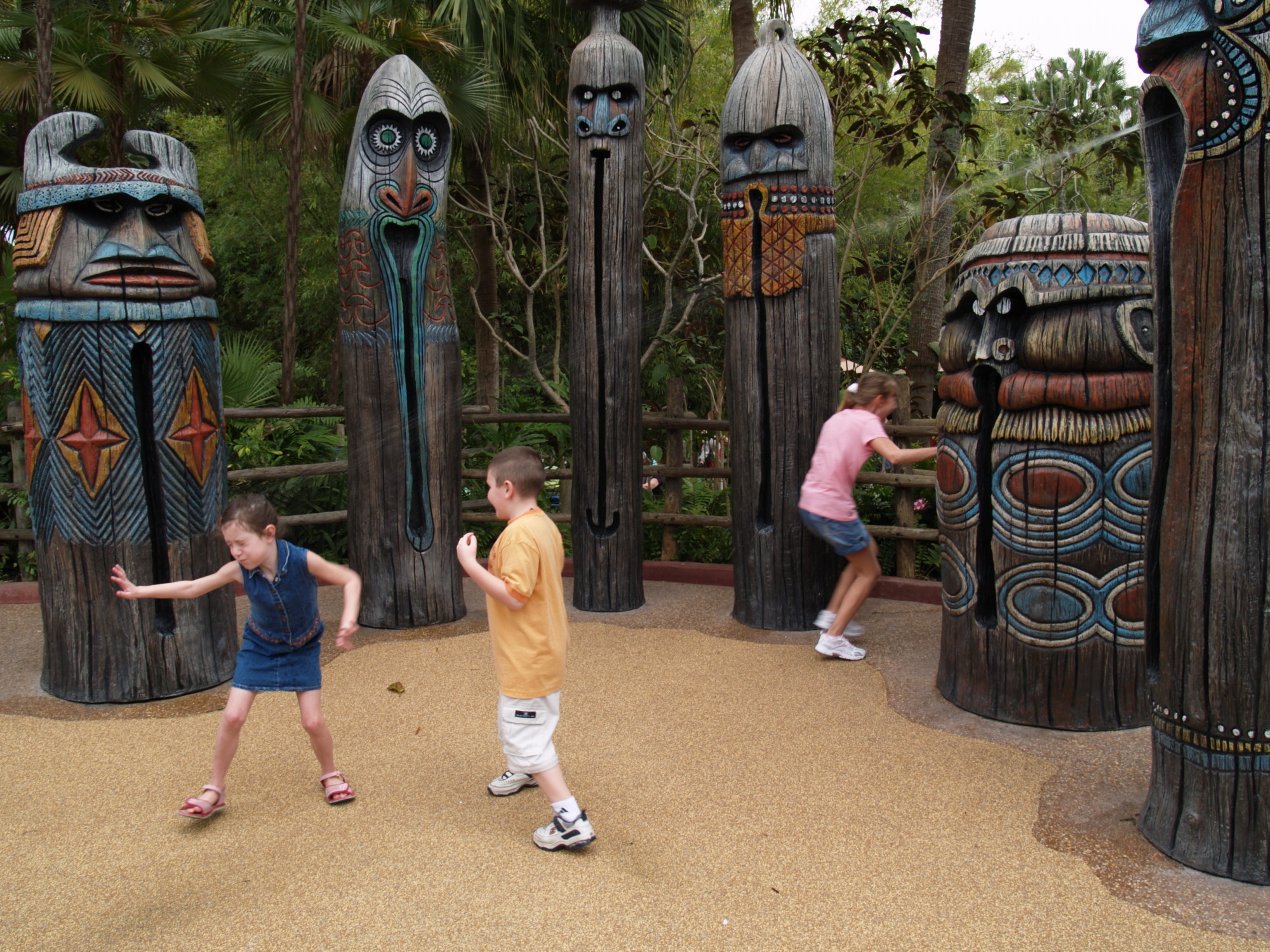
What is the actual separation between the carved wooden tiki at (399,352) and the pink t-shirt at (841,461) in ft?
6.75

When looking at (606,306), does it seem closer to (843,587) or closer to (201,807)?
(843,587)

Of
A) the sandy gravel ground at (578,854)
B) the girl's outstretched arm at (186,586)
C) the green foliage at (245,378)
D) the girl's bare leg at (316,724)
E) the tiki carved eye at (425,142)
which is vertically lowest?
the sandy gravel ground at (578,854)

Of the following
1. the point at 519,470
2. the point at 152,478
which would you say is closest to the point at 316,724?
the point at 519,470

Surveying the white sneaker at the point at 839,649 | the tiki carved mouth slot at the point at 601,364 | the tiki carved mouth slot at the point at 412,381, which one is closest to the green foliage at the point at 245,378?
the tiki carved mouth slot at the point at 412,381

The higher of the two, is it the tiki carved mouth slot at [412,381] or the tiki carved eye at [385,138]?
the tiki carved eye at [385,138]

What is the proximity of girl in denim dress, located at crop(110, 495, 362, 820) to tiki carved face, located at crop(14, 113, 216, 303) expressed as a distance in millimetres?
1615

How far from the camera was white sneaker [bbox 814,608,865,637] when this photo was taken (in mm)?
4941

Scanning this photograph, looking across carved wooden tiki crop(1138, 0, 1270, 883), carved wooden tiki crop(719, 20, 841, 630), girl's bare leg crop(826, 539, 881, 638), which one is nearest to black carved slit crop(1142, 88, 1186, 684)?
carved wooden tiki crop(1138, 0, 1270, 883)

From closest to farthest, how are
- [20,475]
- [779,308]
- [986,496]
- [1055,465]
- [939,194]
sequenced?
1. [1055,465]
2. [986,496]
3. [779,308]
4. [20,475]
5. [939,194]

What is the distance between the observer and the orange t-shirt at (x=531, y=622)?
286 cm

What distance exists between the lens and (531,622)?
2.89m

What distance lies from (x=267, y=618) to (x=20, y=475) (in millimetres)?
4123

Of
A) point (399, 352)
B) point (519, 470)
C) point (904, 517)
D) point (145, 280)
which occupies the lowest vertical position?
point (904, 517)

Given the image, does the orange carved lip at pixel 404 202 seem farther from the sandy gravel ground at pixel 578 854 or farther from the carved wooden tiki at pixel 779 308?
the sandy gravel ground at pixel 578 854
